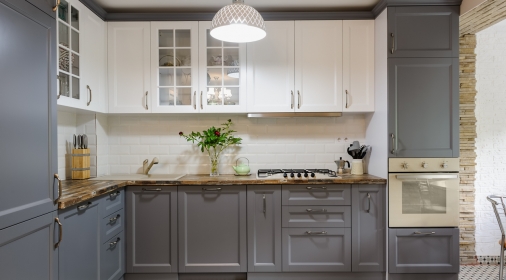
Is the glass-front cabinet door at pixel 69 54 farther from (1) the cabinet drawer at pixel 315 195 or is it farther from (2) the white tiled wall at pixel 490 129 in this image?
(2) the white tiled wall at pixel 490 129

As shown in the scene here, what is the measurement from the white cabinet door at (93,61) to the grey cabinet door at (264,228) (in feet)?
5.10

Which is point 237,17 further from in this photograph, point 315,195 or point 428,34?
point 428,34

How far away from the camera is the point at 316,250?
2.70 metres

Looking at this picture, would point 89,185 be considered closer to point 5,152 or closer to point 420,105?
point 5,152

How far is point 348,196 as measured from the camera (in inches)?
106

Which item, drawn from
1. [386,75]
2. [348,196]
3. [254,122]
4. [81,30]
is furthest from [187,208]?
[386,75]

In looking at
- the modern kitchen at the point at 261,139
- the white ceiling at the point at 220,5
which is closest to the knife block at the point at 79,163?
the modern kitchen at the point at 261,139

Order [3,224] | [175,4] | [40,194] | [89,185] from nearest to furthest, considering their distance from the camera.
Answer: [3,224], [40,194], [89,185], [175,4]

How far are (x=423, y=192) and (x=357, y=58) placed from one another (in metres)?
1.32

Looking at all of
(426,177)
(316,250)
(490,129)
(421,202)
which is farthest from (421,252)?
(490,129)

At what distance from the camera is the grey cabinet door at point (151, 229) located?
2684 mm

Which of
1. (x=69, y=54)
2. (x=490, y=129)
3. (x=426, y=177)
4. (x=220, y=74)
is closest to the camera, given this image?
(x=69, y=54)

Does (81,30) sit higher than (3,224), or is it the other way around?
(81,30)

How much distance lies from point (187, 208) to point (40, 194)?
1272mm
